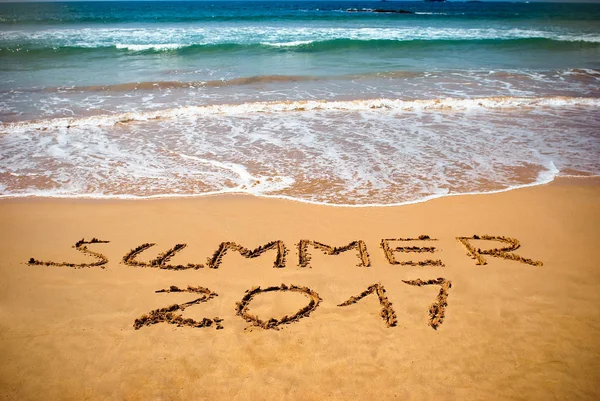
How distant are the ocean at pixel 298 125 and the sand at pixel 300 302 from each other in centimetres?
72

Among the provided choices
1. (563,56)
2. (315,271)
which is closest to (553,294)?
(315,271)

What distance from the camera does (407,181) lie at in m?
5.18

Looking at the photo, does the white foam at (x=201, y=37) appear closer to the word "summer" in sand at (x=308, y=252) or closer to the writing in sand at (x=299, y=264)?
the word "summer" in sand at (x=308, y=252)

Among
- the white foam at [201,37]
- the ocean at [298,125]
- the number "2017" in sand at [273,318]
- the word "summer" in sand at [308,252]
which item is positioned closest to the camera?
the number "2017" in sand at [273,318]

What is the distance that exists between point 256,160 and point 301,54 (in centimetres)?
1327

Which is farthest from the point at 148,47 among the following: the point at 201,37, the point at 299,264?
the point at 299,264

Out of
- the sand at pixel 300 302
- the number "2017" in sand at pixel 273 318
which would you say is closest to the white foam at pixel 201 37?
the sand at pixel 300 302

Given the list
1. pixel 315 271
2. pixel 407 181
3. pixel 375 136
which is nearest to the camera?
pixel 315 271

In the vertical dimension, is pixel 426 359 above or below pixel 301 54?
below

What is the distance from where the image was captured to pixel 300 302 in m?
3.06

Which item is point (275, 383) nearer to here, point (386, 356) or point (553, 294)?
point (386, 356)

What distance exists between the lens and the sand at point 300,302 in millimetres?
2436

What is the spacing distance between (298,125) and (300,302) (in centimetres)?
509

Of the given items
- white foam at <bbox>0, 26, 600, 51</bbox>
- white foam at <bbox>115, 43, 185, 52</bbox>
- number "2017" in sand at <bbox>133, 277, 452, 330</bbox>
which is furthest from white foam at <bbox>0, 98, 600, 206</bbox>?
white foam at <bbox>0, 26, 600, 51</bbox>
